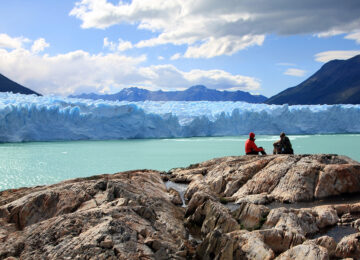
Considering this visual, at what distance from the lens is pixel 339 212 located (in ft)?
17.3

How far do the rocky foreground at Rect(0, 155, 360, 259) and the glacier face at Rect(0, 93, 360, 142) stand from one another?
71.8ft

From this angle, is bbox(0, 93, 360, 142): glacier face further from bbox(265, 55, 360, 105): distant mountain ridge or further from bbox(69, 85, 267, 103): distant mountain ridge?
bbox(69, 85, 267, 103): distant mountain ridge

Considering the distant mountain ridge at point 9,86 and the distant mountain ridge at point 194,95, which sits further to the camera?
the distant mountain ridge at point 194,95

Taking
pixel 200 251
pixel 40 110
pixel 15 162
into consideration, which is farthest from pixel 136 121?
pixel 200 251

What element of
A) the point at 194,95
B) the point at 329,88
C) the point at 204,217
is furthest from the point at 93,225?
the point at 194,95

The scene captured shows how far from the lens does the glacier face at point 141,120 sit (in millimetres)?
26891

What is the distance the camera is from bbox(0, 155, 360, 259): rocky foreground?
4.02 metres

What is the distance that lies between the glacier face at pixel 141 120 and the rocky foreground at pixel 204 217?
2190cm

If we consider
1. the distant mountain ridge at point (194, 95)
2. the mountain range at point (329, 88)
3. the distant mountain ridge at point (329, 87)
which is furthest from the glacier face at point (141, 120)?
the distant mountain ridge at point (194, 95)

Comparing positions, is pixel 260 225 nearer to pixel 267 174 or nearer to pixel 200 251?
pixel 200 251

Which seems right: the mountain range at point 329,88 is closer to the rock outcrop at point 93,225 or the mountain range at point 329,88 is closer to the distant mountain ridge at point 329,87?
the distant mountain ridge at point 329,87

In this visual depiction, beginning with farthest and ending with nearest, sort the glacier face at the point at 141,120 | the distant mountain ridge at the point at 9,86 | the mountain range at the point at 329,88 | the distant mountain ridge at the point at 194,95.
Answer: the distant mountain ridge at the point at 194,95 → the mountain range at the point at 329,88 → the distant mountain ridge at the point at 9,86 → the glacier face at the point at 141,120

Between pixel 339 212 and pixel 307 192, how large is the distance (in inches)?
35.9

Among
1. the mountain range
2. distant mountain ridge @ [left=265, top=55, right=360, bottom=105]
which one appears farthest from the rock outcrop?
distant mountain ridge @ [left=265, top=55, right=360, bottom=105]
